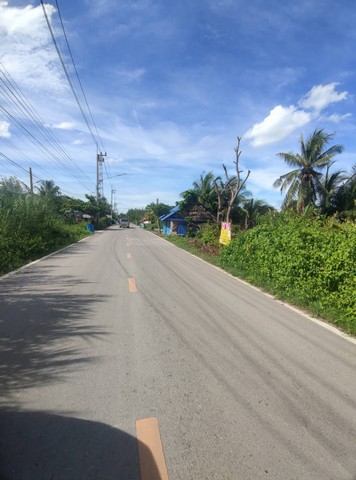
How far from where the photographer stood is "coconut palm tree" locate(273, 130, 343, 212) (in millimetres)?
29406

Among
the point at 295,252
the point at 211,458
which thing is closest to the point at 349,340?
the point at 295,252

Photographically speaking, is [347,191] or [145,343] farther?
[347,191]

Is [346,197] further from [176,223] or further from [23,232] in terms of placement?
[23,232]

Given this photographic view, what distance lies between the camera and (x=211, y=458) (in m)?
2.58

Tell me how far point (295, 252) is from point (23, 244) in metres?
11.6

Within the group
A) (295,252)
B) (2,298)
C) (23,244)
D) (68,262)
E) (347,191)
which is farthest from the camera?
(347,191)

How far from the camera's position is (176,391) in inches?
139

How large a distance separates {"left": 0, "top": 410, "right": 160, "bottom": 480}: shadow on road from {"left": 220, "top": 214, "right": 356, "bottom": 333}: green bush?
4866 mm

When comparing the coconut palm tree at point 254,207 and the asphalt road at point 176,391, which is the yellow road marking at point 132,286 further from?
the coconut palm tree at point 254,207

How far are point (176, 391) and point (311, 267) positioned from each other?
5.63 meters

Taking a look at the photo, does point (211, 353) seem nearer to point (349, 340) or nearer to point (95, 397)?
point (95, 397)

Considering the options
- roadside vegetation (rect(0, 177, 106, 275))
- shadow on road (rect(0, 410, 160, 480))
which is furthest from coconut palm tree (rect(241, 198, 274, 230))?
shadow on road (rect(0, 410, 160, 480))

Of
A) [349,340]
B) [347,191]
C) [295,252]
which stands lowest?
[349,340]

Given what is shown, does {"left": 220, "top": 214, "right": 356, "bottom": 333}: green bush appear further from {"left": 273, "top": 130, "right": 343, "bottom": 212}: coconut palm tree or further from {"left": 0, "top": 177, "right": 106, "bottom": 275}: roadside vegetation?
{"left": 273, "top": 130, "right": 343, "bottom": 212}: coconut palm tree
